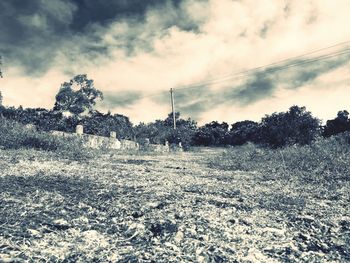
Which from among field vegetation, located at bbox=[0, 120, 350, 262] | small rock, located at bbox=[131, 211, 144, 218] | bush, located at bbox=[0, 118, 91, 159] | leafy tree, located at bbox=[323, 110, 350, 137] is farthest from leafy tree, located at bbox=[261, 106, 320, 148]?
leafy tree, located at bbox=[323, 110, 350, 137]

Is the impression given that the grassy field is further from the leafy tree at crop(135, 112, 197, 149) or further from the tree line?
the leafy tree at crop(135, 112, 197, 149)

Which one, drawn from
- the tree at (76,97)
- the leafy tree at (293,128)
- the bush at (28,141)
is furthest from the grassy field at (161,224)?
the tree at (76,97)

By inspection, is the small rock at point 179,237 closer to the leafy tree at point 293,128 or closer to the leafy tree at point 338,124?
the leafy tree at point 293,128

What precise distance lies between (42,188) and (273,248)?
6.91ft

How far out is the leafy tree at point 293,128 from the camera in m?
16.9

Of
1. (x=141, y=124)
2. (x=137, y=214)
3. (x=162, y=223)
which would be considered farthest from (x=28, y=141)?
(x=141, y=124)

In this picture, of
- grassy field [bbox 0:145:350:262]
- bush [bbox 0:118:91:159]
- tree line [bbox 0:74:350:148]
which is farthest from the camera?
tree line [bbox 0:74:350:148]

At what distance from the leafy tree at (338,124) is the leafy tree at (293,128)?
1959 cm

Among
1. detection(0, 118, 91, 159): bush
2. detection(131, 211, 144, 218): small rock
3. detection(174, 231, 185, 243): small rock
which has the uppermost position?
detection(0, 118, 91, 159): bush

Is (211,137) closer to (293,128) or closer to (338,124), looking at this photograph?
(338,124)

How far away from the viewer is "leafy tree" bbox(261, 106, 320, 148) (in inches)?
664

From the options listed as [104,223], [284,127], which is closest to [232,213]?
[104,223]

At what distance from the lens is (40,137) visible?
755 cm

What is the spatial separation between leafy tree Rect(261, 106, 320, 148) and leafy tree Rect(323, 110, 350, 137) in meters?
19.6
